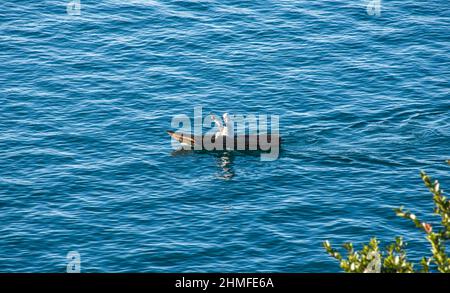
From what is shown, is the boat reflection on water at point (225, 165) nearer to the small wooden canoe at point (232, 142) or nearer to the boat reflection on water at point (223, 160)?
the boat reflection on water at point (223, 160)

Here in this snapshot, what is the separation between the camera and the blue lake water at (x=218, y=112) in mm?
41781

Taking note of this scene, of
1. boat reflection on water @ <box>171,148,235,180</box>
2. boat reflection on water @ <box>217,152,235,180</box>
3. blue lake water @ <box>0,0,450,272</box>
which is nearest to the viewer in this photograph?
blue lake water @ <box>0,0,450,272</box>

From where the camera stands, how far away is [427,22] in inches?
2904

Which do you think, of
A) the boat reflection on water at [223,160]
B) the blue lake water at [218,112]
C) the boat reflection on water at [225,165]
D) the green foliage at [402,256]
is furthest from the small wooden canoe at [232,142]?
the green foliage at [402,256]

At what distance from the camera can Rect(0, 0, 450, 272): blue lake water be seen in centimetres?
4178

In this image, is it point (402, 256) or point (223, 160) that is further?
point (223, 160)

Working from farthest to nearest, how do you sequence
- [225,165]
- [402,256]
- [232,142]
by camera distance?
[232,142] < [225,165] < [402,256]

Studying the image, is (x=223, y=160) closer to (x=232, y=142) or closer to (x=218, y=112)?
(x=232, y=142)

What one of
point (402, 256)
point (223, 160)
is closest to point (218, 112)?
point (223, 160)

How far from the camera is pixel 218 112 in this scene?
59.2m

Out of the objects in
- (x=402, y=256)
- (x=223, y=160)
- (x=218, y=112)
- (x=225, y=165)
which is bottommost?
(x=402, y=256)

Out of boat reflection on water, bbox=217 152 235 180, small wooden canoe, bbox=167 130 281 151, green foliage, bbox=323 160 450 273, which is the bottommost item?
green foliage, bbox=323 160 450 273

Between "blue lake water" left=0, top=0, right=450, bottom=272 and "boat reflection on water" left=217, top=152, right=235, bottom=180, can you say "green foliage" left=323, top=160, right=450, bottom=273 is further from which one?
"boat reflection on water" left=217, top=152, right=235, bottom=180

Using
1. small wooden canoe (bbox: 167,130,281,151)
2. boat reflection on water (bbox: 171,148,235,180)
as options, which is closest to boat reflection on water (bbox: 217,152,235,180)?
boat reflection on water (bbox: 171,148,235,180)
